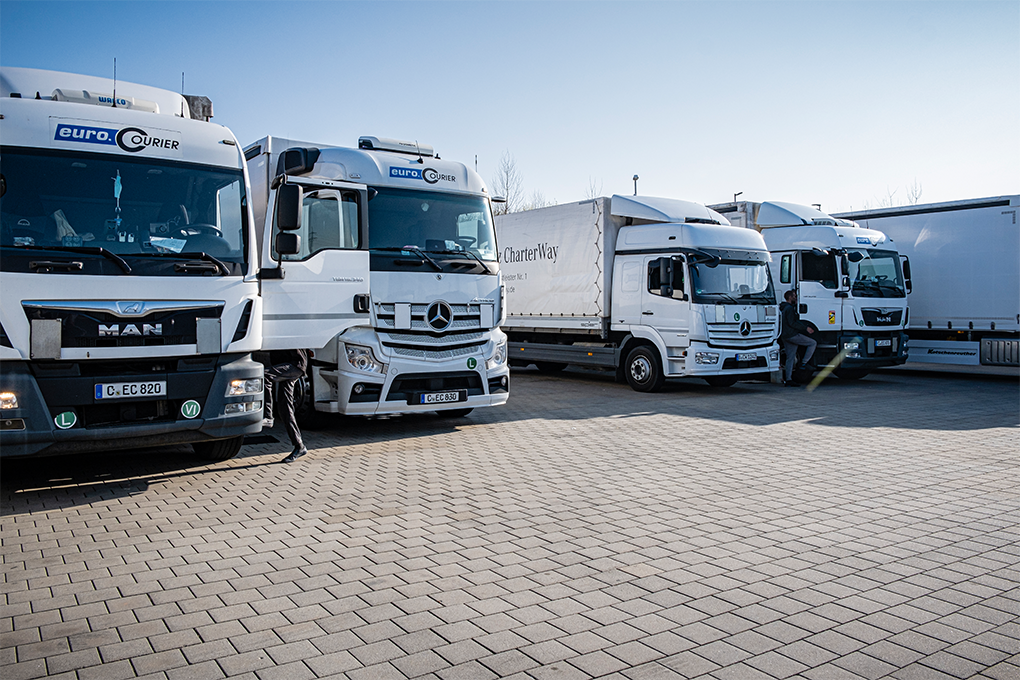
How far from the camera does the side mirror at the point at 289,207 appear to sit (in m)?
8.24

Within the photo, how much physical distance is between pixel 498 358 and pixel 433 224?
1950 millimetres

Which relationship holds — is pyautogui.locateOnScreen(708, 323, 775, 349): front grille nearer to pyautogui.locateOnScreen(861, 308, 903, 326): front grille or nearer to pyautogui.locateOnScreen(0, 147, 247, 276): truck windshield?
pyautogui.locateOnScreen(861, 308, 903, 326): front grille

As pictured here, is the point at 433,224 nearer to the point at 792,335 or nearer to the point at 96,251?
the point at 96,251

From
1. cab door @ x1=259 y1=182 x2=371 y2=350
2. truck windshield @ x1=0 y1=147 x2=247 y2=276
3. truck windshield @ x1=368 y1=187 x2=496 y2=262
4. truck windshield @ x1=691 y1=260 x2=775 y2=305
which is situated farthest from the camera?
truck windshield @ x1=691 y1=260 x2=775 y2=305

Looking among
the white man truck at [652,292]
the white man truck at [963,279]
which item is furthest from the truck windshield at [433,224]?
the white man truck at [963,279]

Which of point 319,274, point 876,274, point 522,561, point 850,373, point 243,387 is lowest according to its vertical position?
point 522,561

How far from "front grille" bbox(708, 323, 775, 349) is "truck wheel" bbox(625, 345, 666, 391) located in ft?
3.73

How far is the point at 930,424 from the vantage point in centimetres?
1064

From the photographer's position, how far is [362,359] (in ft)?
30.5

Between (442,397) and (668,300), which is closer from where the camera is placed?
(442,397)

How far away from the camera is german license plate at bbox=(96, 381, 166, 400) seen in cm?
651

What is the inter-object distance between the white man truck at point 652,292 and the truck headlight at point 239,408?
8.29 metres

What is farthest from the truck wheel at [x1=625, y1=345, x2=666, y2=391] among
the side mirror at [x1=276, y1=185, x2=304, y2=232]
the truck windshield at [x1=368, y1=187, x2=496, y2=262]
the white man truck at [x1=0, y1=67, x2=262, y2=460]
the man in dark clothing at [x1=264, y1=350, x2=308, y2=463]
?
the white man truck at [x1=0, y1=67, x2=262, y2=460]

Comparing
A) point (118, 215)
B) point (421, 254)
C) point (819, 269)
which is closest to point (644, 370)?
point (819, 269)
